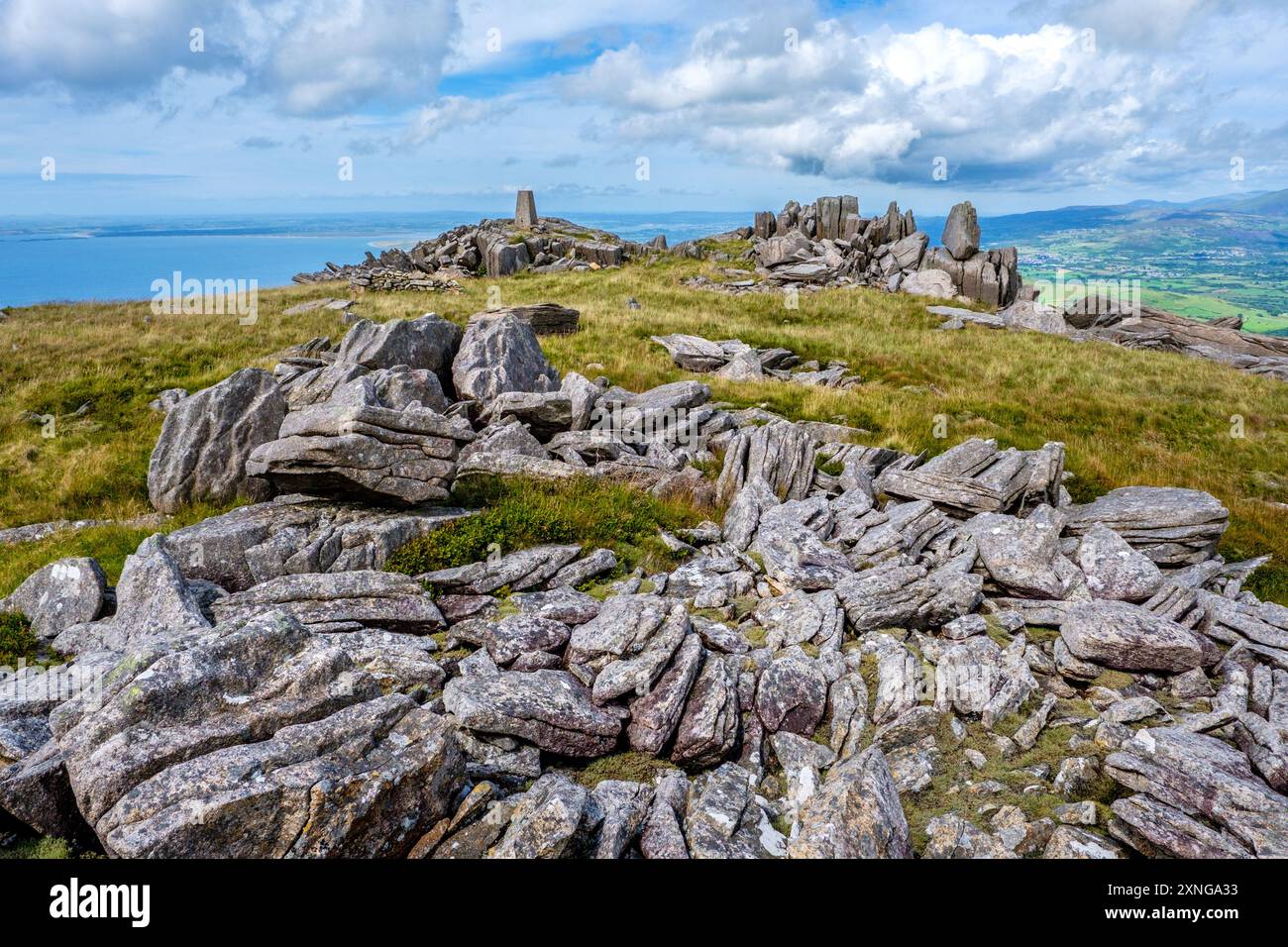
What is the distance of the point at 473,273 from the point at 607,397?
51978 millimetres

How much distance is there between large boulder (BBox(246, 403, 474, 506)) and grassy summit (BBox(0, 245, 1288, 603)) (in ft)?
13.3

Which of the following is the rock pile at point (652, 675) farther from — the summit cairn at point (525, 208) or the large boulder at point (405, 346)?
the summit cairn at point (525, 208)

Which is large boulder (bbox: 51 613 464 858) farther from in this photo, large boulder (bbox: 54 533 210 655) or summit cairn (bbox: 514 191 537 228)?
summit cairn (bbox: 514 191 537 228)

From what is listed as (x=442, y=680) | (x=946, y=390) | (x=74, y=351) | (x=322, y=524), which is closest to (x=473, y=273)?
(x=74, y=351)

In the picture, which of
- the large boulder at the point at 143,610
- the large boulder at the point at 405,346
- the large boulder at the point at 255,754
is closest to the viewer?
the large boulder at the point at 255,754

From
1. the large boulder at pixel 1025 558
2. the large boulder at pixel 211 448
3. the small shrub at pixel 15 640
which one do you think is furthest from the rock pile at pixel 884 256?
the small shrub at pixel 15 640

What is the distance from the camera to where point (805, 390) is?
28312 mm

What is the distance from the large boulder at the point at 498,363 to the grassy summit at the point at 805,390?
173 inches

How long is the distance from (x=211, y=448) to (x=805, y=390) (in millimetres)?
20818

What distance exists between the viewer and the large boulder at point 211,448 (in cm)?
1611

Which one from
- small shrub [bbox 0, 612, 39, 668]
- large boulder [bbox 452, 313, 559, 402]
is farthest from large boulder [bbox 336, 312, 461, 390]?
small shrub [bbox 0, 612, 39, 668]

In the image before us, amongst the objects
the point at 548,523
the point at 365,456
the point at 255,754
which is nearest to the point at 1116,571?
the point at 548,523

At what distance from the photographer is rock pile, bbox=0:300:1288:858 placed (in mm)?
6578

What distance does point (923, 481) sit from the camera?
675 inches
